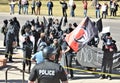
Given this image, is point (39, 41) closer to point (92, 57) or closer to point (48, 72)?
point (92, 57)

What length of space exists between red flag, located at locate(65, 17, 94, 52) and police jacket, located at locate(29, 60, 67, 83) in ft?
23.5

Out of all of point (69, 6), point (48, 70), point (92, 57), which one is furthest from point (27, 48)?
point (69, 6)

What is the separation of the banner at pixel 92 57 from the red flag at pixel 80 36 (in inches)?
59.3

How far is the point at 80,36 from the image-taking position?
14352 millimetres

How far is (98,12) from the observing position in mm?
35656

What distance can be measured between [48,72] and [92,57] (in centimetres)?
951

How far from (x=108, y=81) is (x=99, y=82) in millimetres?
357

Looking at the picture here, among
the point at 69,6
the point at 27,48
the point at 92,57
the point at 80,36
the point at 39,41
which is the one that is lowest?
the point at 92,57

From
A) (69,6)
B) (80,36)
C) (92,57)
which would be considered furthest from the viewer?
(69,6)

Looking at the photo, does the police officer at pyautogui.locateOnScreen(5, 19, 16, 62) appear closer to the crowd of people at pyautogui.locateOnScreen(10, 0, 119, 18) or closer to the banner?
the banner

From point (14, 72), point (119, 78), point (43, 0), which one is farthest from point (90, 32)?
point (43, 0)

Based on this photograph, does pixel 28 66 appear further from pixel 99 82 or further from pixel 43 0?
pixel 43 0

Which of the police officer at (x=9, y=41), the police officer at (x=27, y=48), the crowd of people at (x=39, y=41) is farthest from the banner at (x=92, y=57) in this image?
the police officer at (x=9, y=41)

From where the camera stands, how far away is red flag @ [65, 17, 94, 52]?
14148 mm
